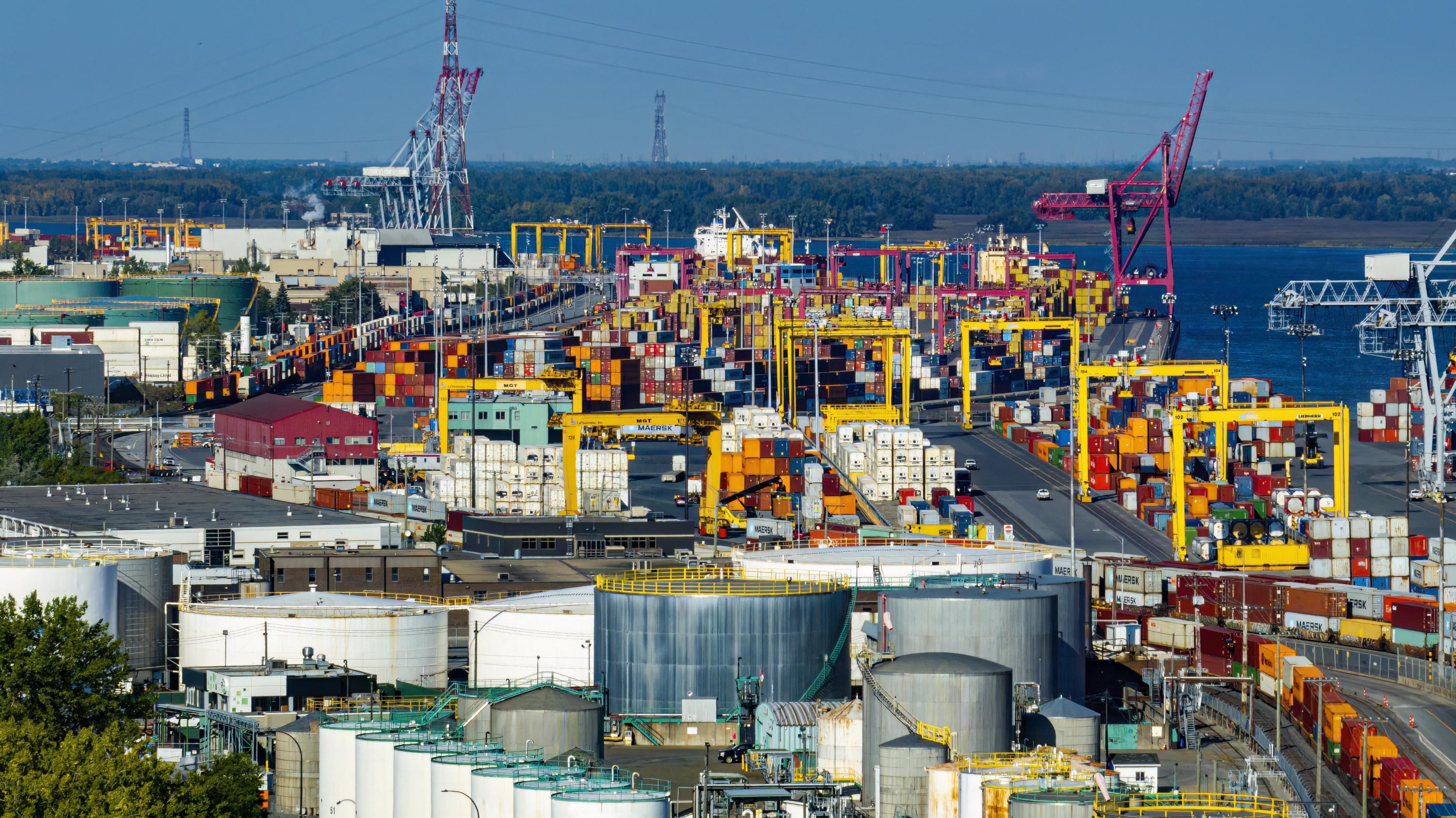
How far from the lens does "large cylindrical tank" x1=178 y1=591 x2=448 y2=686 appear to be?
36438 millimetres

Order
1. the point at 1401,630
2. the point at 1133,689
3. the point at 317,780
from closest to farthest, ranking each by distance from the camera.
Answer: the point at 317,780, the point at 1133,689, the point at 1401,630

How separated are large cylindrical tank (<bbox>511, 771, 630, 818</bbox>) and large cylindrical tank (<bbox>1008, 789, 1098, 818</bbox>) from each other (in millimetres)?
4261

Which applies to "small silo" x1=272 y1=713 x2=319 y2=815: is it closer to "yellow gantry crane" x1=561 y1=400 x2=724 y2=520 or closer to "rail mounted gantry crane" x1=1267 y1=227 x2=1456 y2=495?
"yellow gantry crane" x1=561 y1=400 x2=724 y2=520

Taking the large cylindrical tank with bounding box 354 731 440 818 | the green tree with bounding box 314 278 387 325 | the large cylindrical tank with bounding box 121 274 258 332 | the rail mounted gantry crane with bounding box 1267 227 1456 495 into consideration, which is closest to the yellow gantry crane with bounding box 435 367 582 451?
the rail mounted gantry crane with bounding box 1267 227 1456 495

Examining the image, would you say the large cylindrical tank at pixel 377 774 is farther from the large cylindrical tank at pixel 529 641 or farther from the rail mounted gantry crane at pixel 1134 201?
the rail mounted gantry crane at pixel 1134 201

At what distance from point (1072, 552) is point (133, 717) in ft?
52.3

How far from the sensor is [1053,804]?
71.5ft

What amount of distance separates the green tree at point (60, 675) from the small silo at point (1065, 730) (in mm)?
11653

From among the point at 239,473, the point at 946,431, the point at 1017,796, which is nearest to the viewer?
the point at 1017,796

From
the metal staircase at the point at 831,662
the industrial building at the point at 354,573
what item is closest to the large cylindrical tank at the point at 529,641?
the metal staircase at the point at 831,662

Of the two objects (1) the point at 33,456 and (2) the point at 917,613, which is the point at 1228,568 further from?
(1) the point at 33,456

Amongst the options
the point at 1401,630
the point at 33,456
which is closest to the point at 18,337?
the point at 33,456

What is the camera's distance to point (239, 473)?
208 feet

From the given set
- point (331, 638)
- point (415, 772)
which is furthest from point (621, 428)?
point (415, 772)
